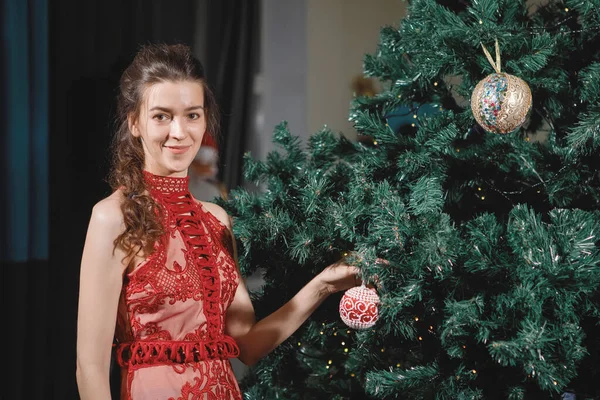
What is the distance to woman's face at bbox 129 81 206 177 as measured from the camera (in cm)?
102

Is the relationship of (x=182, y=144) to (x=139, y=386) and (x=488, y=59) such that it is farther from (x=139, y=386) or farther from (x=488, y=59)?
(x=488, y=59)

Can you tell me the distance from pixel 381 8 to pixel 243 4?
0.93m

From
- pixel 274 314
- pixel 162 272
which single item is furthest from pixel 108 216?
pixel 274 314

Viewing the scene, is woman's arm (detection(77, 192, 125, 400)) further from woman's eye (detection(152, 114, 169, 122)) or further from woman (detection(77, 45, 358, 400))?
woman's eye (detection(152, 114, 169, 122))

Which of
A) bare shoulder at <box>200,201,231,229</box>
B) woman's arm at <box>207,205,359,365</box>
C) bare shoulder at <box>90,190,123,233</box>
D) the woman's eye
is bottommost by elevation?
woman's arm at <box>207,205,359,365</box>

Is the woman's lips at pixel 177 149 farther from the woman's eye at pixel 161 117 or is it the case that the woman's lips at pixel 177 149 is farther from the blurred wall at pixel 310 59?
the blurred wall at pixel 310 59

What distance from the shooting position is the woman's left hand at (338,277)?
1032 millimetres

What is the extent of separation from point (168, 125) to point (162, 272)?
0.24 m

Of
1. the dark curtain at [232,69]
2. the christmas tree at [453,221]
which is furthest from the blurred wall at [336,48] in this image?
the christmas tree at [453,221]

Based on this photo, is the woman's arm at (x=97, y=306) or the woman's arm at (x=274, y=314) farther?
the woman's arm at (x=274, y=314)

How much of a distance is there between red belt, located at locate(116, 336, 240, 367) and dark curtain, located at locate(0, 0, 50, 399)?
39cm

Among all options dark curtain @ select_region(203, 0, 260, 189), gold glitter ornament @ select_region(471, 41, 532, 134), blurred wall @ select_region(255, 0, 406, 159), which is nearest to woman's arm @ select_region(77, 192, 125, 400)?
gold glitter ornament @ select_region(471, 41, 532, 134)

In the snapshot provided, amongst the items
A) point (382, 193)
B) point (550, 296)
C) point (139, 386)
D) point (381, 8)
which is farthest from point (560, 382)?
point (381, 8)

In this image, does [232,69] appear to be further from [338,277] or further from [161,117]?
[338,277]
